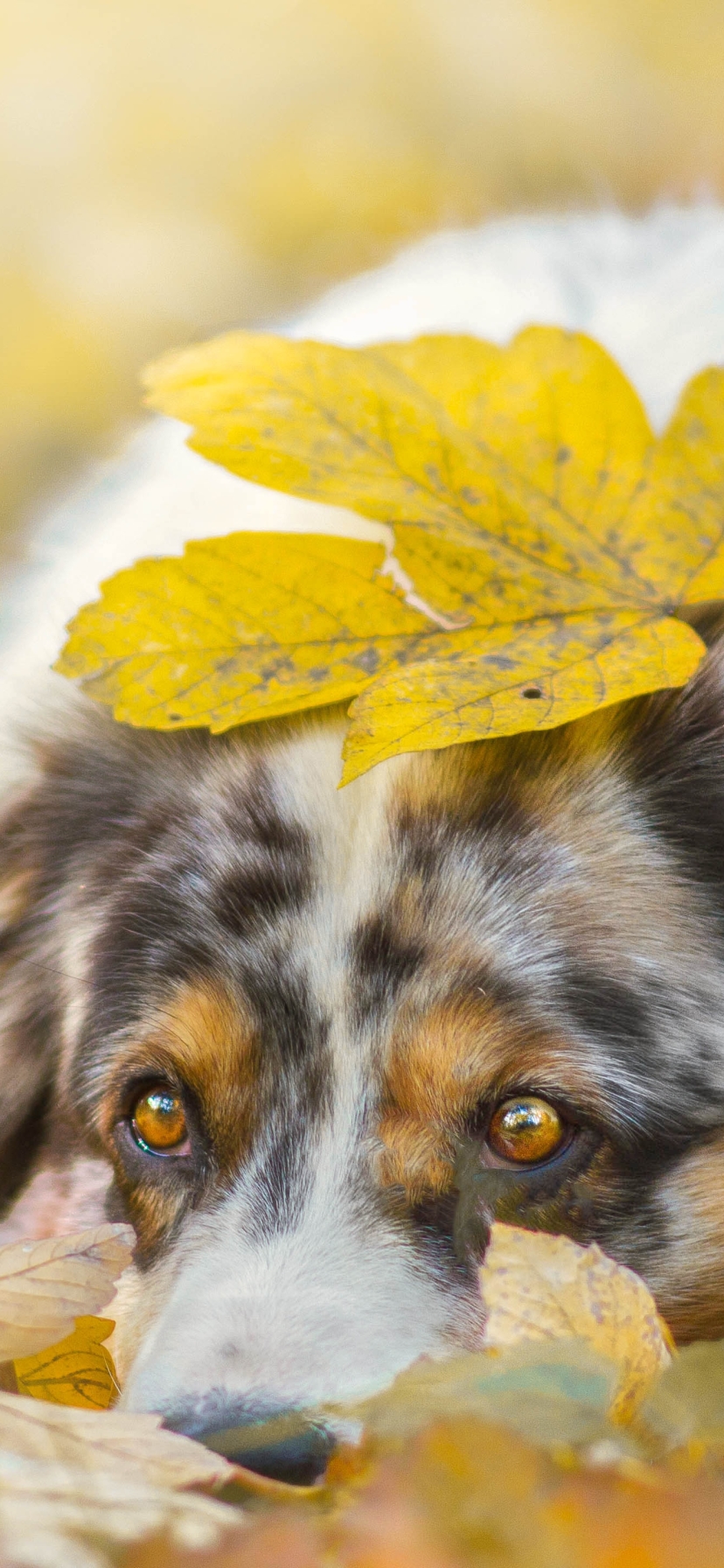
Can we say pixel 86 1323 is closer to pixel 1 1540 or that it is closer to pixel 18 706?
pixel 1 1540

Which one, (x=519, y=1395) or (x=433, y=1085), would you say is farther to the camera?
(x=433, y=1085)

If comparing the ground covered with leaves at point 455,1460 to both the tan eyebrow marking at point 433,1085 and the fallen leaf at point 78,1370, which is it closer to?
the fallen leaf at point 78,1370

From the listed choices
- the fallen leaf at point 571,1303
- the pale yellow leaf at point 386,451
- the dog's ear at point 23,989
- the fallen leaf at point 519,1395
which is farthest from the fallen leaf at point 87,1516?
the dog's ear at point 23,989

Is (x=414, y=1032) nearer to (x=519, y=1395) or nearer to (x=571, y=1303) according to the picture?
(x=571, y=1303)

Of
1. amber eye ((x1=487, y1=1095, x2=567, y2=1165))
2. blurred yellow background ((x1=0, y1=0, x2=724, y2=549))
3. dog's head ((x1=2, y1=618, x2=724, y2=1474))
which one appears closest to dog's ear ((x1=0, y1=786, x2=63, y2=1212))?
dog's head ((x1=2, y1=618, x2=724, y2=1474))

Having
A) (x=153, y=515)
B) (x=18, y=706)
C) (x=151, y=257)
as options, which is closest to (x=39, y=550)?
(x=153, y=515)

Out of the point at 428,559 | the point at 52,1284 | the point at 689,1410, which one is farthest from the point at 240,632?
the point at 689,1410
